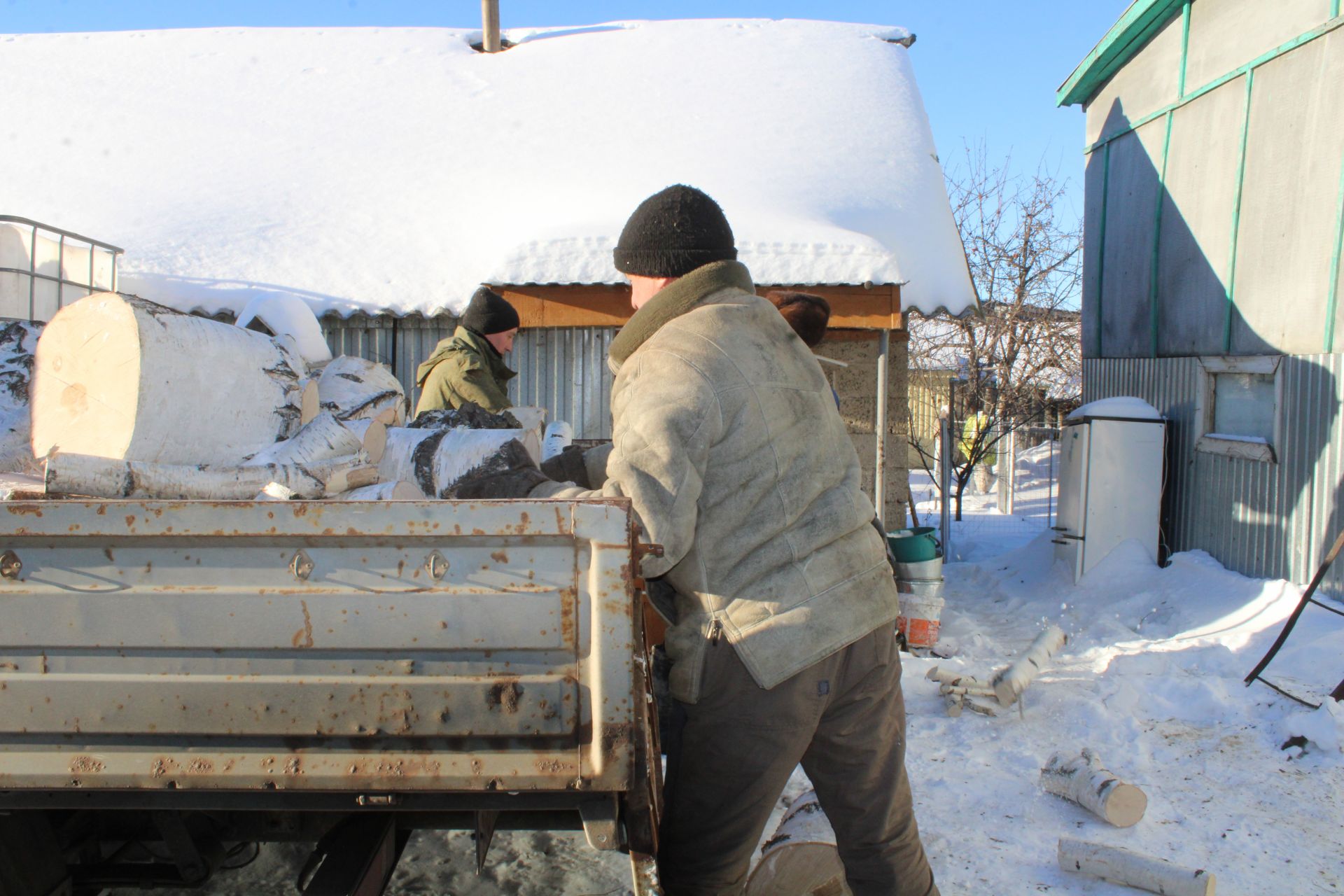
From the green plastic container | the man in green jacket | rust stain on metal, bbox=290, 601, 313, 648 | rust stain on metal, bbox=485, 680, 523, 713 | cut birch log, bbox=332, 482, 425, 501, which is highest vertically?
the man in green jacket

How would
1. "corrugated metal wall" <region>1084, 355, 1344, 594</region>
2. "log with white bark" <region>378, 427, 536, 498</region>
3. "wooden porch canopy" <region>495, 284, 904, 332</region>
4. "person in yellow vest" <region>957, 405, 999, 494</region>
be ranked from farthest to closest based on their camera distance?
"person in yellow vest" <region>957, 405, 999, 494</region> → "wooden porch canopy" <region>495, 284, 904, 332</region> → "corrugated metal wall" <region>1084, 355, 1344, 594</region> → "log with white bark" <region>378, 427, 536, 498</region>

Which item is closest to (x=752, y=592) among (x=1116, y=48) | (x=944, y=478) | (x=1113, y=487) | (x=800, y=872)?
(x=800, y=872)

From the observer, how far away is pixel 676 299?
A: 2.13 metres

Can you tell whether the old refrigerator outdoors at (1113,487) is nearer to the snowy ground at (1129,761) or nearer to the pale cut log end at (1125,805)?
the snowy ground at (1129,761)

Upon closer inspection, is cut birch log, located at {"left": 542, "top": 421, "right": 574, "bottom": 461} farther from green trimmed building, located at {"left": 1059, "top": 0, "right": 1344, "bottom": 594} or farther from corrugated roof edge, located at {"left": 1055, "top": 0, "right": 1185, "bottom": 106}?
corrugated roof edge, located at {"left": 1055, "top": 0, "right": 1185, "bottom": 106}

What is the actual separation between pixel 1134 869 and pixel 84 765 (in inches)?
110

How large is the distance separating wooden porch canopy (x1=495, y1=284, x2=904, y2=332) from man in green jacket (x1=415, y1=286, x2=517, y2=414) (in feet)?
5.91

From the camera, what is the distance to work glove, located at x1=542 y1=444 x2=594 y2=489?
243 cm

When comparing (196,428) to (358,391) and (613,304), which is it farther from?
(613,304)

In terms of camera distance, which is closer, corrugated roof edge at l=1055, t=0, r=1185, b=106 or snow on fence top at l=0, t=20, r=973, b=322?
snow on fence top at l=0, t=20, r=973, b=322

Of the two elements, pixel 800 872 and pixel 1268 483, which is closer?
pixel 800 872

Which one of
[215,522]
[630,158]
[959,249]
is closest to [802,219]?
[959,249]

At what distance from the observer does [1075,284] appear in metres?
13.5

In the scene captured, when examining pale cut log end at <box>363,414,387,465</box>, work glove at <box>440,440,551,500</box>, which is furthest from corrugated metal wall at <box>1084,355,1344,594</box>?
pale cut log end at <box>363,414,387,465</box>
